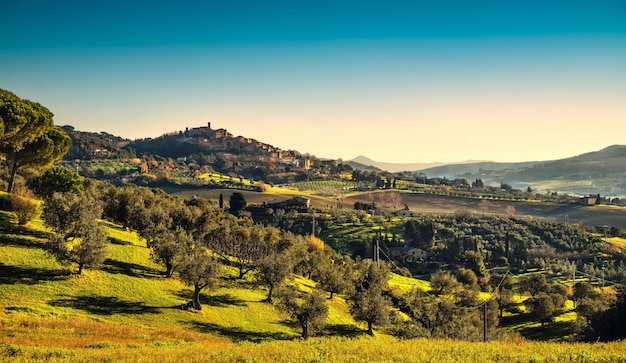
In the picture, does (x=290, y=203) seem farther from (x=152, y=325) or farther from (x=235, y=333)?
(x=152, y=325)

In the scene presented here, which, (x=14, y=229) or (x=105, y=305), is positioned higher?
(x=14, y=229)

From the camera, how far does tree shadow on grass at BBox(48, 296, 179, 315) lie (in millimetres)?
34812

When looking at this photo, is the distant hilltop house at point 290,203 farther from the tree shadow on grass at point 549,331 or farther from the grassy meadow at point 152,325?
the tree shadow on grass at point 549,331

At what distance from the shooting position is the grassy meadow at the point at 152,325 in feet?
60.6

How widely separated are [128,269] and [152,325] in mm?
12956

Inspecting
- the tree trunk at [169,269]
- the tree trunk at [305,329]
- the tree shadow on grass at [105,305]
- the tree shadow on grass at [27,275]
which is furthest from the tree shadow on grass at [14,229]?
the tree trunk at [305,329]

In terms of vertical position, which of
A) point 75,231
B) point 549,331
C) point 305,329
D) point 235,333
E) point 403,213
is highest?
point 75,231

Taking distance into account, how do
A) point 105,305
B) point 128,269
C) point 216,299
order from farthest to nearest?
point 216,299 → point 128,269 → point 105,305

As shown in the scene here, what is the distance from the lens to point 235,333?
39.3 meters

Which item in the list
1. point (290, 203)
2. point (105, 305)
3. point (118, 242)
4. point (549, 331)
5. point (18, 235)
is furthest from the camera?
point (290, 203)

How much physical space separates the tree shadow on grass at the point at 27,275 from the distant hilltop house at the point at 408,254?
322 ft

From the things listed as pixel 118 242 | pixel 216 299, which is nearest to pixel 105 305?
pixel 216 299

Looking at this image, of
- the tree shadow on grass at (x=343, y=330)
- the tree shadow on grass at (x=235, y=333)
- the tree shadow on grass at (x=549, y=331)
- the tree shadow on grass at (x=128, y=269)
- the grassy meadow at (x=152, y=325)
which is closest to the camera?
the grassy meadow at (x=152, y=325)

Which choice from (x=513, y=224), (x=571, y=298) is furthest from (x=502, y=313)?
(x=513, y=224)
